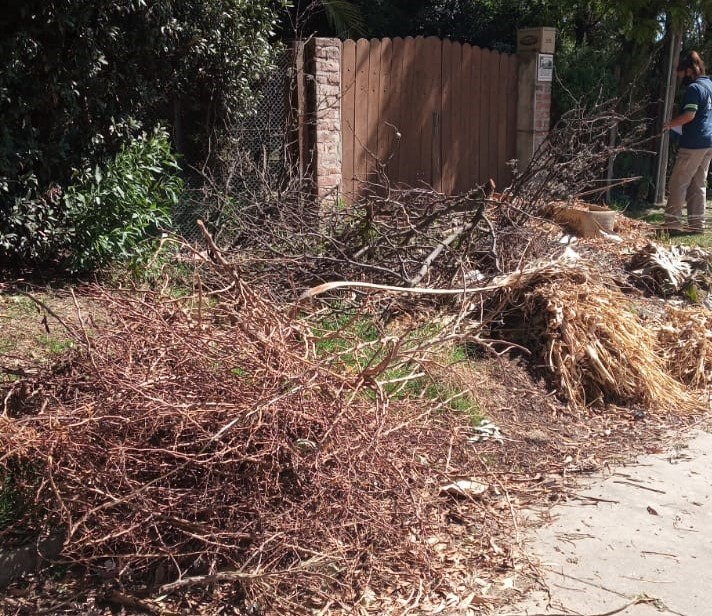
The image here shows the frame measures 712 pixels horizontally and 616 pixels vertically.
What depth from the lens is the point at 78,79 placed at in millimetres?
6809

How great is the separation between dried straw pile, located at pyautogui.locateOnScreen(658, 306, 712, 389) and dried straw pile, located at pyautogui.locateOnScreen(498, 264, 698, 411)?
0.50 ft

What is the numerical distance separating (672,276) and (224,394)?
211 inches

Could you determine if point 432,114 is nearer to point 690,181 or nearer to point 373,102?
point 373,102

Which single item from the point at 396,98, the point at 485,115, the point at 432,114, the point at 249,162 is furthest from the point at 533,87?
the point at 249,162

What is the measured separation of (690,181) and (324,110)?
4.92 metres

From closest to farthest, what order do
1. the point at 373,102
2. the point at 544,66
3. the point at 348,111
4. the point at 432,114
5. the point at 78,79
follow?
1. the point at 78,79
2. the point at 348,111
3. the point at 373,102
4. the point at 432,114
5. the point at 544,66

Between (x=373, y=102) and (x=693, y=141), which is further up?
(x=373, y=102)

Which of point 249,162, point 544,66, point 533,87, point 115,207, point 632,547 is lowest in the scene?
point 632,547

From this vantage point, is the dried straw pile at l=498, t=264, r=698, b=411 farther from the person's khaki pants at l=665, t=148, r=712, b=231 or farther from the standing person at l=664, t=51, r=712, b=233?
the person's khaki pants at l=665, t=148, r=712, b=231

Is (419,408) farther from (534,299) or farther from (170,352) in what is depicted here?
(534,299)

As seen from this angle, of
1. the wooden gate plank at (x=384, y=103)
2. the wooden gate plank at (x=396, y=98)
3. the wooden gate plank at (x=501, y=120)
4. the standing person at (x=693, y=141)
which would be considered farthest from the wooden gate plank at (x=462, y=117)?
the standing person at (x=693, y=141)

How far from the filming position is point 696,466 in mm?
5043

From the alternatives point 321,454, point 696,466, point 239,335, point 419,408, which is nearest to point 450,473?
point 419,408

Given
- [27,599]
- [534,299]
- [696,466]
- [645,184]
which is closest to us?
[27,599]
